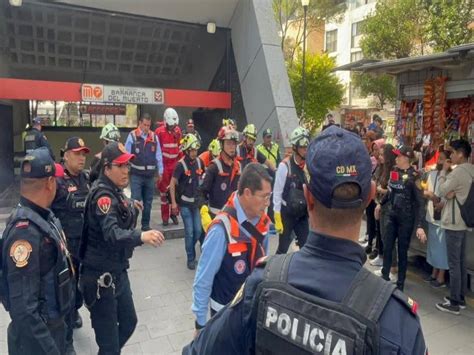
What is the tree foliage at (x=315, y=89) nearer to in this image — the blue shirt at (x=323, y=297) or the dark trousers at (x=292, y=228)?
the dark trousers at (x=292, y=228)

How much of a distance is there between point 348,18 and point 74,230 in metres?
46.0

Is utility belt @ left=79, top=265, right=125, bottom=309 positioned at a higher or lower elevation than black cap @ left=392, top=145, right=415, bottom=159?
lower

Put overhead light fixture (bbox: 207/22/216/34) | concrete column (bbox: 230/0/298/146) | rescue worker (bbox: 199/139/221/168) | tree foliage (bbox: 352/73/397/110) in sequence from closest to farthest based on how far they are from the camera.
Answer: rescue worker (bbox: 199/139/221/168) → concrete column (bbox: 230/0/298/146) → overhead light fixture (bbox: 207/22/216/34) → tree foliage (bbox: 352/73/397/110)

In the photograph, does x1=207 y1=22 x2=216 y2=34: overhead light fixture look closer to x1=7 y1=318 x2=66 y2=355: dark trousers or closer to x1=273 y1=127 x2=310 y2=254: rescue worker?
x1=273 y1=127 x2=310 y2=254: rescue worker

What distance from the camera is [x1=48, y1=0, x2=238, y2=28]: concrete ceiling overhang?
430 inches

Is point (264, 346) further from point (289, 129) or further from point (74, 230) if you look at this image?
point (289, 129)

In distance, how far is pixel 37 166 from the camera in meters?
2.57

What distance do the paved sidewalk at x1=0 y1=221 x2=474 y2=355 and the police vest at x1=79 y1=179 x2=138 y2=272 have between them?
1295 mm

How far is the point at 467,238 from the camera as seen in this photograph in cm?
520

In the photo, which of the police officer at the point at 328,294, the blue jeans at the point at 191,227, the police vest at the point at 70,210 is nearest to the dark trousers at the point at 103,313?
the police vest at the point at 70,210

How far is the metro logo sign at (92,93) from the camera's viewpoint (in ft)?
34.2

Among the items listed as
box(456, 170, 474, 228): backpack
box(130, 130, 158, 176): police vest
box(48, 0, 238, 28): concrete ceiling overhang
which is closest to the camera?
box(456, 170, 474, 228): backpack

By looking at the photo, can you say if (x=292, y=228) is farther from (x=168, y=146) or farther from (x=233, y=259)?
(x=168, y=146)

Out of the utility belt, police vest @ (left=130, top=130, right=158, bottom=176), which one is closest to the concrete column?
police vest @ (left=130, top=130, right=158, bottom=176)
